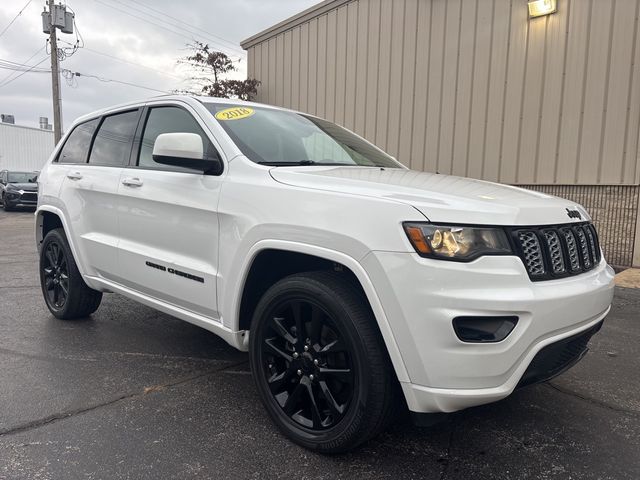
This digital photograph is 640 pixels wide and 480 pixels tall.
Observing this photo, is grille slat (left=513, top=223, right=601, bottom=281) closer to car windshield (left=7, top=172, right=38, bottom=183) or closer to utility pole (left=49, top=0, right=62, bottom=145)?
car windshield (left=7, top=172, right=38, bottom=183)

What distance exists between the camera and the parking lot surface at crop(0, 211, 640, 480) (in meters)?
2.25

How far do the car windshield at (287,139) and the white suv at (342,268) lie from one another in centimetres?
1

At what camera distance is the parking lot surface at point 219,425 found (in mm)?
2250

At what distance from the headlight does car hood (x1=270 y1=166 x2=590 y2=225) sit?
0.04m

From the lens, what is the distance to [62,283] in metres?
4.43

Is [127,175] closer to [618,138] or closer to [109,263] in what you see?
[109,263]

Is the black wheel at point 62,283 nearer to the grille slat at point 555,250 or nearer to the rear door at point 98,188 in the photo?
the rear door at point 98,188

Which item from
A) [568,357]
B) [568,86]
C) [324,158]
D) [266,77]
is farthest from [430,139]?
[568,357]

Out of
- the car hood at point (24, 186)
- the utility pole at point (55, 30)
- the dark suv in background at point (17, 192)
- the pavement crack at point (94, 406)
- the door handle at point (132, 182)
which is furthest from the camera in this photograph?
the utility pole at point (55, 30)

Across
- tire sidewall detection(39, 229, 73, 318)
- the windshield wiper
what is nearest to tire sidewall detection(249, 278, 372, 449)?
the windshield wiper

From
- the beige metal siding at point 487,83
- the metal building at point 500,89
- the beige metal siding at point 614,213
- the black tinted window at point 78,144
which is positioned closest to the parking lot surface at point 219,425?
the black tinted window at point 78,144

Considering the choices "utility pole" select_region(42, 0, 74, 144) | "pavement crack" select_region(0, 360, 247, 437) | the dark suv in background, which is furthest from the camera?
"utility pole" select_region(42, 0, 74, 144)

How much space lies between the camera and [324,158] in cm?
311

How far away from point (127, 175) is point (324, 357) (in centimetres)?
203
